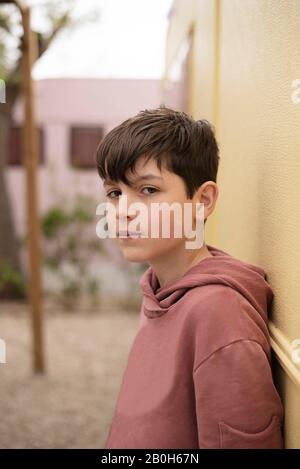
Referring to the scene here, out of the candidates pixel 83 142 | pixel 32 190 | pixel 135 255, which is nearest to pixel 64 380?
pixel 32 190

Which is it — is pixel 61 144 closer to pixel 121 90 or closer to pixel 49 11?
pixel 121 90

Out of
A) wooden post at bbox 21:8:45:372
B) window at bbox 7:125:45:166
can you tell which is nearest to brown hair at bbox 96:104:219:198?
wooden post at bbox 21:8:45:372

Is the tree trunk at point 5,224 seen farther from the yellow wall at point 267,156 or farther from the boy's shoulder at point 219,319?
the boy's shoulder at point 219,319

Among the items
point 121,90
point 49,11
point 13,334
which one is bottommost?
point 13,334

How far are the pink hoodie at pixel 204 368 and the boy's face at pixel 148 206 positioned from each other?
0.11 m

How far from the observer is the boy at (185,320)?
1.33 meters

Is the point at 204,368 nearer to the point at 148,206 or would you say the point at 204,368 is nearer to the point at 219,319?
the point at 219,319

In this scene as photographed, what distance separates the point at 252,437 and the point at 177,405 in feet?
0.63

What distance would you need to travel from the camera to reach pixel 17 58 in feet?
27.5

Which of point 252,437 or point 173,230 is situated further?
point 173,230

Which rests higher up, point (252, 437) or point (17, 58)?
point (17, 58)

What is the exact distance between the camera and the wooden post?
501 centimetres

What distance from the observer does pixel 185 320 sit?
143 cm

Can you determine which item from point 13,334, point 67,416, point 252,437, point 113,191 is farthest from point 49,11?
point 252,437
